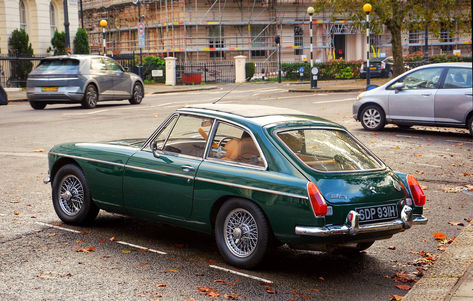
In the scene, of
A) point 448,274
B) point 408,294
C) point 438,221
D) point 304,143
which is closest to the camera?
point 408,294

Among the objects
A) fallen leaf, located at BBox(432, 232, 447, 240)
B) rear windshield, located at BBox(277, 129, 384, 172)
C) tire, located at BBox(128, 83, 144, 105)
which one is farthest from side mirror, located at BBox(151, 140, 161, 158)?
tire, located at BBox(128, 83, 144, 105)

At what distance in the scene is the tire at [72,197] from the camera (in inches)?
297

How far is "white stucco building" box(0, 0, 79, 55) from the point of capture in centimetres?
4072

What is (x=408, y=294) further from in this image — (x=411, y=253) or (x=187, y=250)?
(x=187, y=250)

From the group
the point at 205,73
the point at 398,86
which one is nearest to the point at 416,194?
the point at 398,86

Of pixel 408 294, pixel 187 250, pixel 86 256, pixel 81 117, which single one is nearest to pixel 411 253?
pixel 408 294

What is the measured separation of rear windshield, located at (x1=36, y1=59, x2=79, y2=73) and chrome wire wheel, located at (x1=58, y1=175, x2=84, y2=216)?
52.1 ft

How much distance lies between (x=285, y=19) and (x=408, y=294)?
56.2 metres

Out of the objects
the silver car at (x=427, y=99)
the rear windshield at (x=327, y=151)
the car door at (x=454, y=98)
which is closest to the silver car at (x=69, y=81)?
the silver car at (x=427, y=99)

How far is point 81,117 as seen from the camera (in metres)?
Answer: 20.2

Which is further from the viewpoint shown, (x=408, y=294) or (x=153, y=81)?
(x=153, y=81)

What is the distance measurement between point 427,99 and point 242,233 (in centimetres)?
1052

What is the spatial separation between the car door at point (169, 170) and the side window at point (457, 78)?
976 cm

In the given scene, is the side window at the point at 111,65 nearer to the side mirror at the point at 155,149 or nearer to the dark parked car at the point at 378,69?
the side mirror at the point at 155,149
